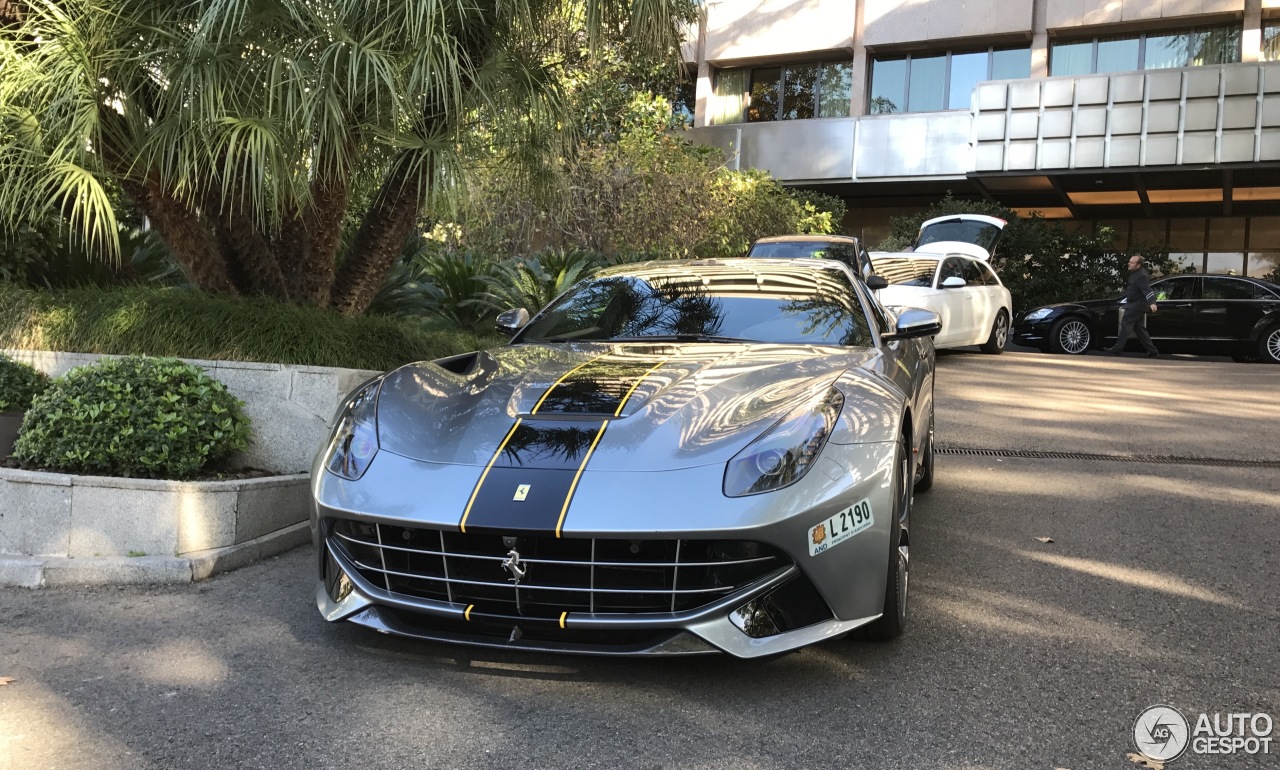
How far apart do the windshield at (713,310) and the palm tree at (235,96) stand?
1544mm

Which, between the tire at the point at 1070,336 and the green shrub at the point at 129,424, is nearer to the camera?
the green shrub at the point at 129,424

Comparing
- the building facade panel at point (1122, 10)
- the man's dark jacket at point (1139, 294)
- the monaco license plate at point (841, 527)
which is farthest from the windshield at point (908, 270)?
the building facade panel at point (1122, 10)

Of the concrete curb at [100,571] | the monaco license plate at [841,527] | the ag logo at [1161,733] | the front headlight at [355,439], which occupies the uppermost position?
the front headlight at [355,439]

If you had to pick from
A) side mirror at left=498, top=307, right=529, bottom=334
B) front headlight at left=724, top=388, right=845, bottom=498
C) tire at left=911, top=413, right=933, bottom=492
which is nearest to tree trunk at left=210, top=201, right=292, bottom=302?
side mirror at left=498, top=307, right=529, bottom=334

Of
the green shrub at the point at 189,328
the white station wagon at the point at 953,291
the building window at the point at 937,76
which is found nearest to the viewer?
the green shrub at the point at 189,328

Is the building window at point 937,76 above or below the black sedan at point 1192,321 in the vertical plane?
above

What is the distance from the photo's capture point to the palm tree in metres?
5.41

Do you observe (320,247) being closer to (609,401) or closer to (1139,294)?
(609,401)

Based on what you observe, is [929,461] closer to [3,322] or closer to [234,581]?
[234,581]

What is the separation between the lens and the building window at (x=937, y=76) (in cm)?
2500

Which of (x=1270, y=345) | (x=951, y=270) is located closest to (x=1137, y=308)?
(x=1270, y=345)

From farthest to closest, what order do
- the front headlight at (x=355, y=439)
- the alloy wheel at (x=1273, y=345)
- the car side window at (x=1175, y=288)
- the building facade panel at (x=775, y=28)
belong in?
the building facade panel at (x=775, y=28) → the car side window at (x=1175, y=288) → the alloy wheel at (x=1273, y=345) → the front headlight at (x=355, y=439)

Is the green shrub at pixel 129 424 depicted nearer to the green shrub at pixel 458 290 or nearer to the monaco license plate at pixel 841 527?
the monaco license plate at pixel 841 527

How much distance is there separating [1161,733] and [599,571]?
162 centimetres
